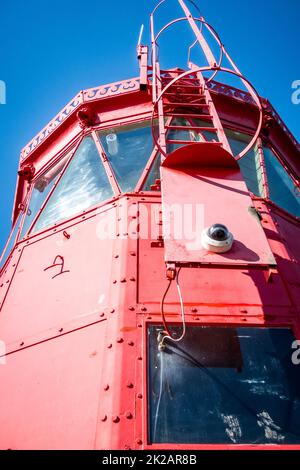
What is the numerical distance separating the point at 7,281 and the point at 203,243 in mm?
3367

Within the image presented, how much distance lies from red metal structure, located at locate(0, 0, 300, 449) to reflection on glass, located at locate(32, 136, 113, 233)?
0.14 feet

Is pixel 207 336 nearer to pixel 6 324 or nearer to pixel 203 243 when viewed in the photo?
pixel 203 243

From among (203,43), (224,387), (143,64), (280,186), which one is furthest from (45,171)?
(224,387)

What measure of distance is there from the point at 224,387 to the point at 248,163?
13.6 feet

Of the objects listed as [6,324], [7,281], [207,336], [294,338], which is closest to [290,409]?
[294,338]

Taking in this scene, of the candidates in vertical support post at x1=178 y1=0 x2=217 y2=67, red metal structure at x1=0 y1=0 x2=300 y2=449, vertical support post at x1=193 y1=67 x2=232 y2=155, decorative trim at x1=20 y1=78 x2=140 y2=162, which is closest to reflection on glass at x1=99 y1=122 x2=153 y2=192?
red metal structure at x1=0 y1=0 x2=300 y2=449

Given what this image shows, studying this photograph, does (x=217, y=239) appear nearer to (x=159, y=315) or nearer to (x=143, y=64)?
(x=159, y=315)

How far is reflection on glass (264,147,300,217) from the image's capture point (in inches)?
244

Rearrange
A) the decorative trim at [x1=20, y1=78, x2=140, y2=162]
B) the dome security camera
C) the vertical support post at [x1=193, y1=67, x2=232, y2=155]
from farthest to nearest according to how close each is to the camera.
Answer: the decorative trim at [x1=20, y1=78, x2=140, y2=162], the vertical support post at [x1=193, y1=67, x2=232, y2=155], the dome security camera

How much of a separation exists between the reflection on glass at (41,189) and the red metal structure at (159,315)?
3.15 feet

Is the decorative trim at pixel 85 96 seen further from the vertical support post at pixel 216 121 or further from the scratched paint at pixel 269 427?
the scratched paint at pixel 269 427

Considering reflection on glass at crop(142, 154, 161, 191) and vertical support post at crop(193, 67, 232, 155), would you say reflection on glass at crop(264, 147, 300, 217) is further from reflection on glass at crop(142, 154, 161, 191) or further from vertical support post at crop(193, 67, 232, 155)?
reflection on glass at crop(142, 154, 161, 191)
